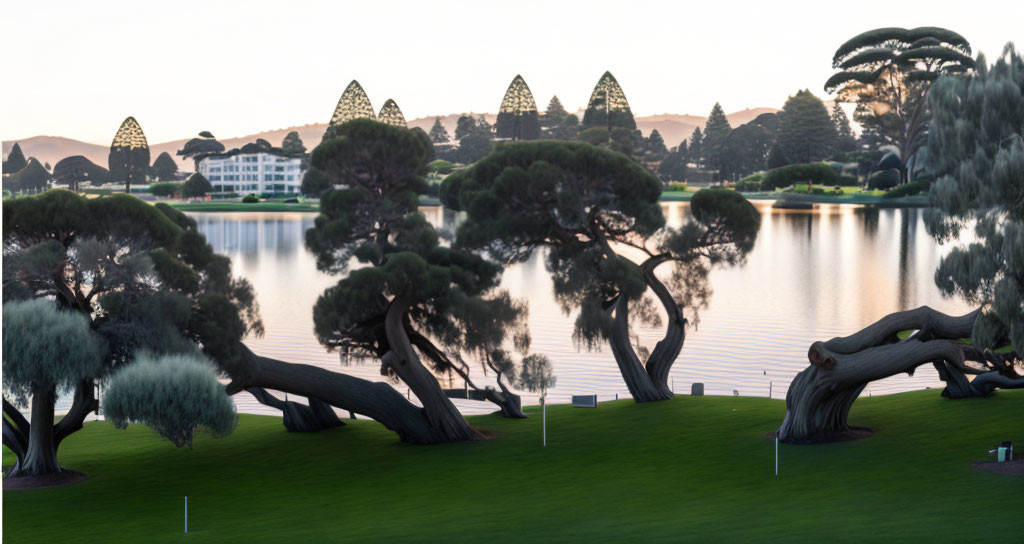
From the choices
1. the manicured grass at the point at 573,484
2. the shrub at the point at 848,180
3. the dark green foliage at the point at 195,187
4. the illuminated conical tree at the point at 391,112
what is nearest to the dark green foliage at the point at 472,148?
the illuminated conical tree at the point at 391,112

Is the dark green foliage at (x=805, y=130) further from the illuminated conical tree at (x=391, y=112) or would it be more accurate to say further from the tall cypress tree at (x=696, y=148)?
the illuminated conical tree at (x=391, y=112)

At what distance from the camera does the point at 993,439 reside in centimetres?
2742

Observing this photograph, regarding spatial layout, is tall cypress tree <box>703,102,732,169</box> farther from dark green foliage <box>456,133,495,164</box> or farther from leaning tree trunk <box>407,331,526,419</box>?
leaning tree trunk <box>407,331,526,419</box>

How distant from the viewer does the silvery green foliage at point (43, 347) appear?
24172 mm

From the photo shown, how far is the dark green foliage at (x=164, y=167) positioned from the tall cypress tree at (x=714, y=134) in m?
80.5

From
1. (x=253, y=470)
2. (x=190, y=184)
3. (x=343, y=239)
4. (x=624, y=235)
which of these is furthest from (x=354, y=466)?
(x=190, y=184)

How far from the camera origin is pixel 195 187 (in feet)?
536

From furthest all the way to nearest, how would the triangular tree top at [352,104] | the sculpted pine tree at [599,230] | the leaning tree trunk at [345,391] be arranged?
the triangular tree top at [352,104] → the sculpted pine tree at [599,230] → the leaning tree trunk at [345,391]

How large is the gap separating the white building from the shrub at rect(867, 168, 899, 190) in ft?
252

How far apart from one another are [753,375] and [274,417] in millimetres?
20637

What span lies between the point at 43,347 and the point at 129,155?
164 meters

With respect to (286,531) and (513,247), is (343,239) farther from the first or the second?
(286,531)

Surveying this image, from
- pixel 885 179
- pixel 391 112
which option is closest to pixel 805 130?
pixel 885 179

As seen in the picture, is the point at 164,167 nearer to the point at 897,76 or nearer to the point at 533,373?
the point at 897,76
